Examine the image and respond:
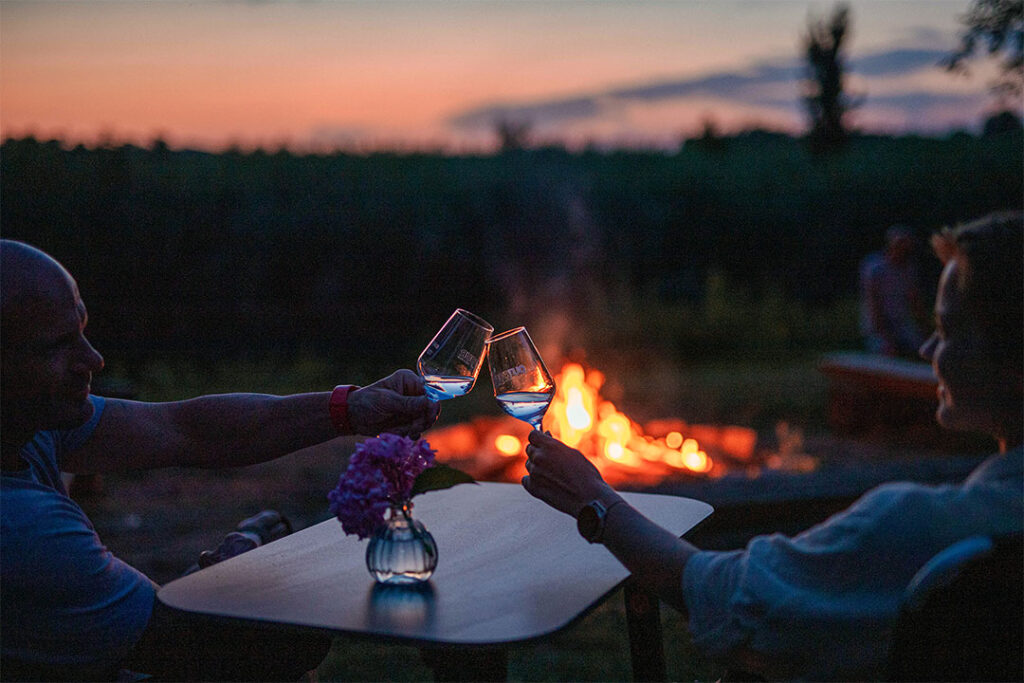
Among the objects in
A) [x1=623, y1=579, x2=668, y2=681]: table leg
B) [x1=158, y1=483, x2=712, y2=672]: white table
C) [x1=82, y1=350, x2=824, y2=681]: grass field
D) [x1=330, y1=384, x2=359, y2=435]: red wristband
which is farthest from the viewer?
[x1=82, y1=350, x2=824, y2=681]: grass field

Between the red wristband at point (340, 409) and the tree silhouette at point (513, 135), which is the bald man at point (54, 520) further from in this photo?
the tree silhouette at point (513, 135)

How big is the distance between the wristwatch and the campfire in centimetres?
352

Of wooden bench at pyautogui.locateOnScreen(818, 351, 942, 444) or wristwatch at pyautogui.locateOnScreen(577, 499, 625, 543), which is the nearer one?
wristwatch at pyautogui.locateOnScreen(577, 499, 625, 543)

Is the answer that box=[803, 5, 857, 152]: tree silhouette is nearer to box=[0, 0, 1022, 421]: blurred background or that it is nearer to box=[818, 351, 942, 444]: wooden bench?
box=[0, 0, 1022, 421]: blurred background

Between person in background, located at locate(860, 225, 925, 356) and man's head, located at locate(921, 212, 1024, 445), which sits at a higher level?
man's head, located at locate(921, 212, 1024, 445)

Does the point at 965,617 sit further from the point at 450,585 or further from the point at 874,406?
the point at 874,406

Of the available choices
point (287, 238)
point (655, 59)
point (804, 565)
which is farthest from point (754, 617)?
point (287, 238)

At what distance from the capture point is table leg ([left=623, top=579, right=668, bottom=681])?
234cm

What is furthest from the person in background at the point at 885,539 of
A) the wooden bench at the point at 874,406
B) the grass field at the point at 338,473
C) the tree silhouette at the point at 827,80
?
the tree silhouette at the point at 827,80

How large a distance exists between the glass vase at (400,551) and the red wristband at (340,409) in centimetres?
69

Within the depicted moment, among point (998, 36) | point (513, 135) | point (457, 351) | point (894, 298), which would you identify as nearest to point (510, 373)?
point (457, 351)

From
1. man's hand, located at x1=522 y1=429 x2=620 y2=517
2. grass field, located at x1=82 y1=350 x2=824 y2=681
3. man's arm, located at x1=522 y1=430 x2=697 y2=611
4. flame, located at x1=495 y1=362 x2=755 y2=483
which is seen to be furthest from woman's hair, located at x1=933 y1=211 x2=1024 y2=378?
flame, located at x1=495 y1=362 x2=755 y2=483

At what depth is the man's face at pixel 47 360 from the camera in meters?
1.85

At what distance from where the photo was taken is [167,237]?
31.9 ft
